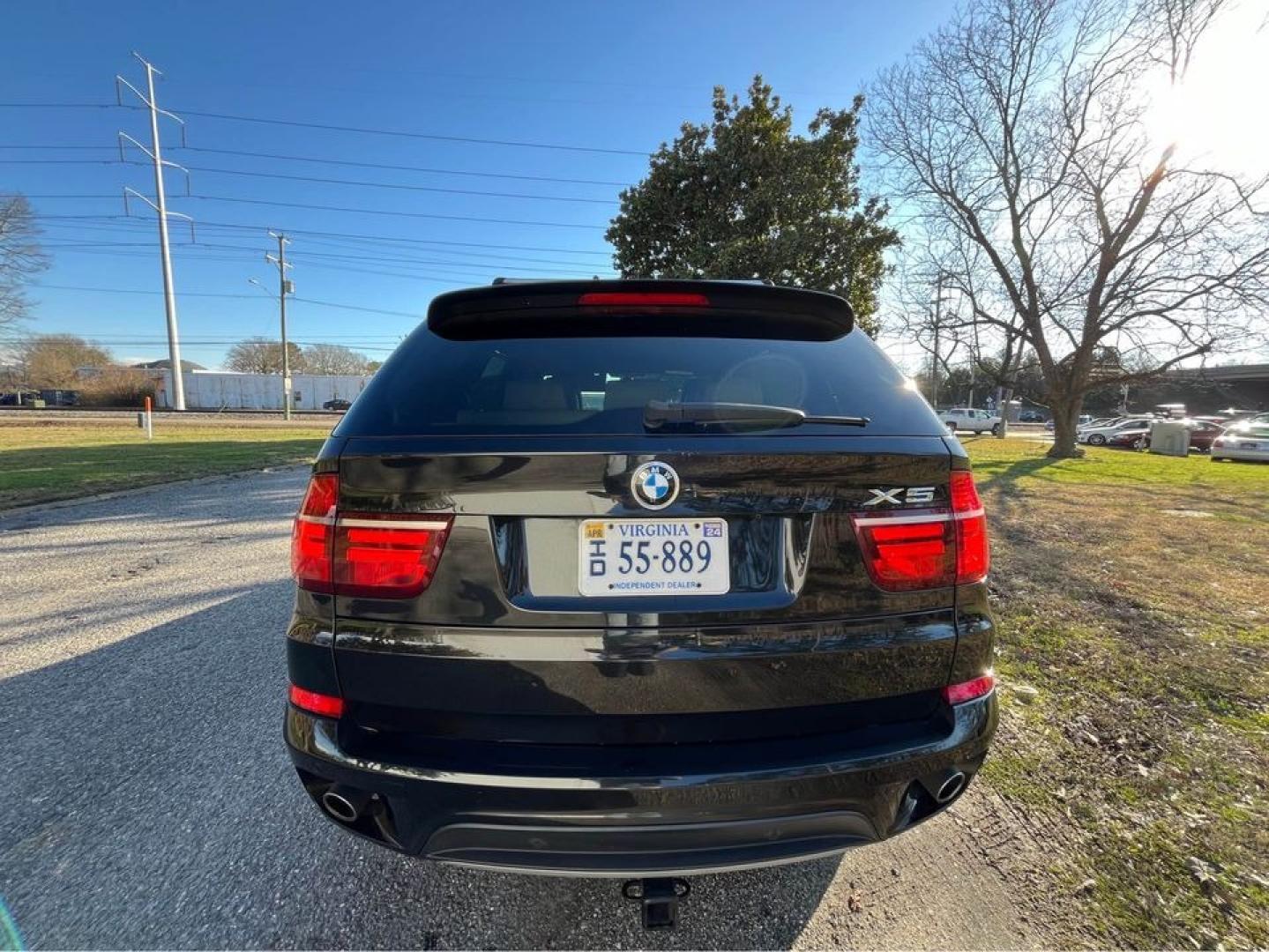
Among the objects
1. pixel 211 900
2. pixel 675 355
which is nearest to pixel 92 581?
pixel 211 900

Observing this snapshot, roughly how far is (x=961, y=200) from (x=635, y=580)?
2311 centimetres

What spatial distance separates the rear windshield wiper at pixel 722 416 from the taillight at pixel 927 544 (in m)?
0.29

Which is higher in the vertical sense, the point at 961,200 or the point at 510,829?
the point at 961,200

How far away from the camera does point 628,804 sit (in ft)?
4.45

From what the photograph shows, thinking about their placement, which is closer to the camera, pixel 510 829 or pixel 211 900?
pixel 510 829

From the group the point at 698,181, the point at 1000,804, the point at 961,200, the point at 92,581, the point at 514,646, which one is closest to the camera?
the point at 514,646

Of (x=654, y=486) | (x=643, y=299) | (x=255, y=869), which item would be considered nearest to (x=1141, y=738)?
(x=654, y=486)

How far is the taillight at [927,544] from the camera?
4.78 feet

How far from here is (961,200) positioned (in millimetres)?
19531

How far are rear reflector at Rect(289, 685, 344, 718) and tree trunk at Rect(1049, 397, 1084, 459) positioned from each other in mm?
22734

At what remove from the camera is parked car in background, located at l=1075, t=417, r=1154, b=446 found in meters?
31.2

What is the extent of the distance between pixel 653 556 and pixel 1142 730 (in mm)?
2732

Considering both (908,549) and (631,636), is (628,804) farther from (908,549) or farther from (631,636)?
(908,549)

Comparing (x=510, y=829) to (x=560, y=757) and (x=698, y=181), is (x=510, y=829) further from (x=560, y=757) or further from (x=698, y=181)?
(x=698, y=181)
